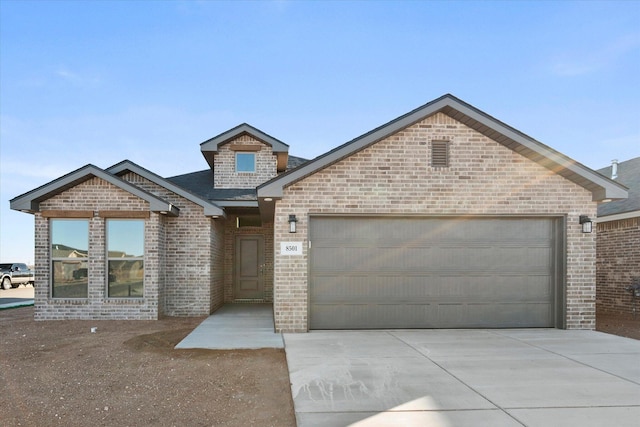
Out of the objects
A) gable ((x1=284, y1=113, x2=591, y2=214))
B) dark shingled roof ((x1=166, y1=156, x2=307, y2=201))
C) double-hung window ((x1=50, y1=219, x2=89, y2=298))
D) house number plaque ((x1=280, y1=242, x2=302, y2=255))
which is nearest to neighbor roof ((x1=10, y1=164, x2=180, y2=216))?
double-hung window ((x1=50, y1=219, x2=89, y2=298))

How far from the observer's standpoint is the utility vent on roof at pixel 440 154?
362 inches

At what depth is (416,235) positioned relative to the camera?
30.2 feet

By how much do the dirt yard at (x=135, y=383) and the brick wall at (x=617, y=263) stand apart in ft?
34.3

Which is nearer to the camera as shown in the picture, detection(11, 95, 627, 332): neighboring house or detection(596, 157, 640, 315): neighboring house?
detection(11, 95, 627, 332): neighboring house

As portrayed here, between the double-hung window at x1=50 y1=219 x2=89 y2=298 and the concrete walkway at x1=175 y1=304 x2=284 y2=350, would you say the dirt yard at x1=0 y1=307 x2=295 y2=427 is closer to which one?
the concrete walkway at x1=175 y1=304 x2=284 y2=350

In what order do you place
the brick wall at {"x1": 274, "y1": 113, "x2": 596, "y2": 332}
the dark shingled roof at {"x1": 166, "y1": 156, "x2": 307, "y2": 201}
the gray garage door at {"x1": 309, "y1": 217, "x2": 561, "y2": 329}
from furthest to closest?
the dark shingled roof at {"x1": 166, "y1": 156, "x2": 307, "y2": 201} → the gray garage door at {"x1": 309, "y1": 217, "x2": 561, "y2": 329} → the brick wall at {"x1": 274, "y1": 113, "x2": 596, "y2": 332}

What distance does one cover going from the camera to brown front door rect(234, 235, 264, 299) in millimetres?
15219

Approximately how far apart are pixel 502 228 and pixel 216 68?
14619mm

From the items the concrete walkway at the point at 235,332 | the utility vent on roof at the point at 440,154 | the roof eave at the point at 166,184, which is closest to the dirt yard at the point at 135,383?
the concrete walkway at the point at 235,332

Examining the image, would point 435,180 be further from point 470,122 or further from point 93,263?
point 93,263

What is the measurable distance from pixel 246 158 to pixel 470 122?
8.56m

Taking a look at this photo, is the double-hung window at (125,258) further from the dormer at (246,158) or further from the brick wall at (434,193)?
the dormer at (246,158)

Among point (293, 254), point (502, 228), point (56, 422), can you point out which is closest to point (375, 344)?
point (293, 254)

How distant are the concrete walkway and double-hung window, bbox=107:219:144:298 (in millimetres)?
2127
